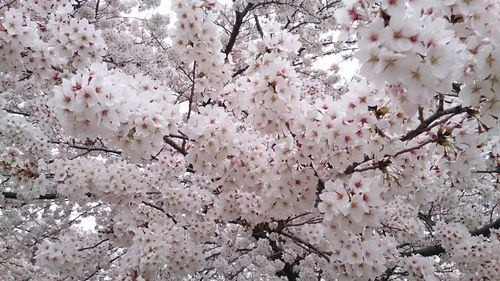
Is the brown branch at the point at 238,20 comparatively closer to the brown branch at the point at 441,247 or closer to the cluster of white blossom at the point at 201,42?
the cluster of white blossom at the point at 201,42

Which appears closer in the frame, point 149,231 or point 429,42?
point 429,42

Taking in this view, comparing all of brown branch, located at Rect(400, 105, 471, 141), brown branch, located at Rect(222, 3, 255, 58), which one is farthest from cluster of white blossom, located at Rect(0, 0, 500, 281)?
brown branch, located at Rect(222, 3, 255, 58)

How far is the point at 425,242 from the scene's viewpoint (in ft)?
25.2

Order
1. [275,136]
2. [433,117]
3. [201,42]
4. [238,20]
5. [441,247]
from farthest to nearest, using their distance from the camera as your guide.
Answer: [238,20], [441,247], [201,42], [275,136], [433,117]

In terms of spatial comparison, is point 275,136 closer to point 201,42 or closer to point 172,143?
point 172,143

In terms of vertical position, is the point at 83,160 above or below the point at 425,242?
above

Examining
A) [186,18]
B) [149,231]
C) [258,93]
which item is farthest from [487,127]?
[149,231]

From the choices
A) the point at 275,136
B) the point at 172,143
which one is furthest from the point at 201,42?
the point at 275,136

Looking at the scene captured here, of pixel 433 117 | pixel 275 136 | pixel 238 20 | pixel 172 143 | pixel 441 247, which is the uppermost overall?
pixel 238 20

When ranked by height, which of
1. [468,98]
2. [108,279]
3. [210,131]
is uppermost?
[108,279]

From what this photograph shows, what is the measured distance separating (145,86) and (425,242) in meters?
5.86

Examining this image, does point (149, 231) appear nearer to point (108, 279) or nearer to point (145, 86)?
point (145, 86)

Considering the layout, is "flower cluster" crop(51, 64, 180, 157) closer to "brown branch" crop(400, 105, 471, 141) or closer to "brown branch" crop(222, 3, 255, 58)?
"brown branch" crop(400, 105, 471, 141)

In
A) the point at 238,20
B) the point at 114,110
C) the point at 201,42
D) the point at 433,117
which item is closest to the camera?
the point at 433,117
